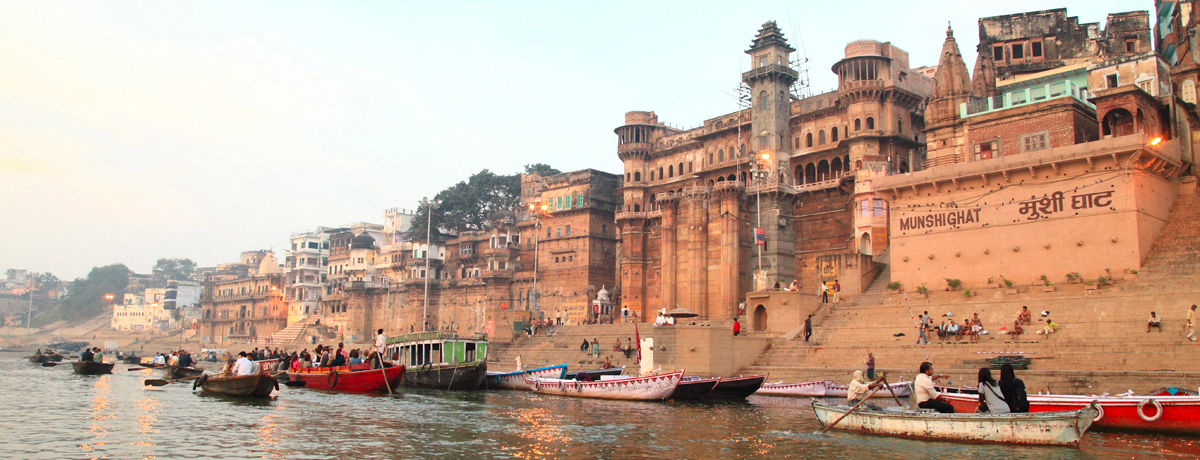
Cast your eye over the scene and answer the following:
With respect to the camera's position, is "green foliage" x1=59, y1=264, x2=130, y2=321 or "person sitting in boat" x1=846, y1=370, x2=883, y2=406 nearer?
"person sitting in boat" x1=846, y1=370, x2=883, y2=406

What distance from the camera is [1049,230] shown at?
28125 millimetres

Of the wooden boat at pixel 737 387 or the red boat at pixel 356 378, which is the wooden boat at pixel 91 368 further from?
the wooden boat at pixel 737 387

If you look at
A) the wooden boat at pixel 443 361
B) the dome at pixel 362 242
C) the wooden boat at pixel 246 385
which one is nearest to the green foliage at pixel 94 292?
the dome at pixel 362 242

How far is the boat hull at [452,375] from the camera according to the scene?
2852 centimetres

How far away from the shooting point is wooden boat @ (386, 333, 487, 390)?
28.6 meters

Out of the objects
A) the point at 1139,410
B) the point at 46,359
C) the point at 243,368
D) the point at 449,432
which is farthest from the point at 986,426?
the point at 46,359

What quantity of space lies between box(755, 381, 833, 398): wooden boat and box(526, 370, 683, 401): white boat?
276cm

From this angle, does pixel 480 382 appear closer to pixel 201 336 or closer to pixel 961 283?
pixel 961 283

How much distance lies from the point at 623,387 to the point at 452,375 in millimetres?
6902

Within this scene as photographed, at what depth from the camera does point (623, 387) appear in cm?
2428

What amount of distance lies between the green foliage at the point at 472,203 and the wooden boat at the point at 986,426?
57.1 meters

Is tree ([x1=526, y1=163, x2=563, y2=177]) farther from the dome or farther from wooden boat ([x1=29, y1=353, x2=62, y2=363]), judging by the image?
wooden boat ([x1=29, y1=353, x2=62, y2=363])

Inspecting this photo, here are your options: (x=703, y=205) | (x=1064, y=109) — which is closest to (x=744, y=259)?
(x=703, y=205)

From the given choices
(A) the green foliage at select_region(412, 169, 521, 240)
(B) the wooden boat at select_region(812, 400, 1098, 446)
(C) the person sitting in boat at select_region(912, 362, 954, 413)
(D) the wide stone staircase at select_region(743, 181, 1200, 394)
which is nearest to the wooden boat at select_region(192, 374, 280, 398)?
(D) the wide stone staircase at select_region(743, 181, 1200, 394)
